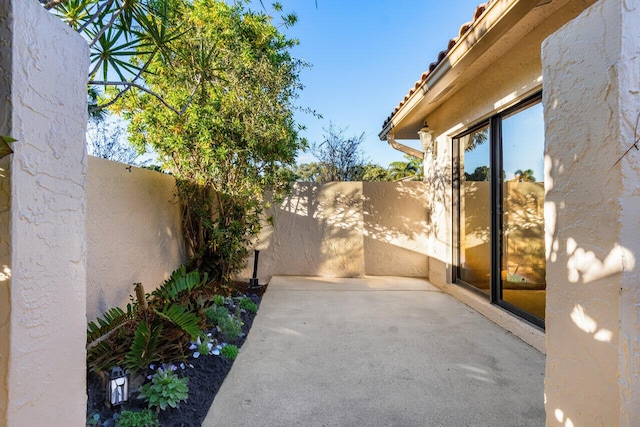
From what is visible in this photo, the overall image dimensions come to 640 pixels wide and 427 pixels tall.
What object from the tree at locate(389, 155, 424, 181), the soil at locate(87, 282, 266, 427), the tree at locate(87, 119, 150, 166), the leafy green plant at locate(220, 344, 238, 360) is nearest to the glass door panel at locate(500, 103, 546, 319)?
the leafy green plant at locate(220, 344, 238, 360)

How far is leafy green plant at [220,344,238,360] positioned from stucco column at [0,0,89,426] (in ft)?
4.87

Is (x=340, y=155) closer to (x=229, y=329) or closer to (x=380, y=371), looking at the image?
(x=229, y=329)

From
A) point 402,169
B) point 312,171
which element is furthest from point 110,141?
point 402,169

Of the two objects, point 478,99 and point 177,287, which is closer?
point 177,287

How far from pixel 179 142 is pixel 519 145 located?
4406 millimetres

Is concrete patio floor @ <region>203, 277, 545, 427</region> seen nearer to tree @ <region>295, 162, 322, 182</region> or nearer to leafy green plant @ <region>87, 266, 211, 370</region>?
leafy green plant @ <region>87, 266, 211, 370</region>

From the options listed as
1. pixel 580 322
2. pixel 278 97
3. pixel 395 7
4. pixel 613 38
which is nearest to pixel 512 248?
pixel 580 322

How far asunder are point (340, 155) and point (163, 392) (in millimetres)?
8167

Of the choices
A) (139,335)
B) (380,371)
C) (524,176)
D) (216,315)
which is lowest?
(380,371)

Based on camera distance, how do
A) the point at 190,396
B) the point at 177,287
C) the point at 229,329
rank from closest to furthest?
1. the point at 190,396
2. the point at 229,329
3. the point at 177,287

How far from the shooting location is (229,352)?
119 inches

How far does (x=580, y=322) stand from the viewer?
146cm

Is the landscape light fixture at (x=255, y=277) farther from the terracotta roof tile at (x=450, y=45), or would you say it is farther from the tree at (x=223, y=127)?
the terracotta roof tile at (x=450, y=45)

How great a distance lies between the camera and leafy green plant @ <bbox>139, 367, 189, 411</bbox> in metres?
2.11
